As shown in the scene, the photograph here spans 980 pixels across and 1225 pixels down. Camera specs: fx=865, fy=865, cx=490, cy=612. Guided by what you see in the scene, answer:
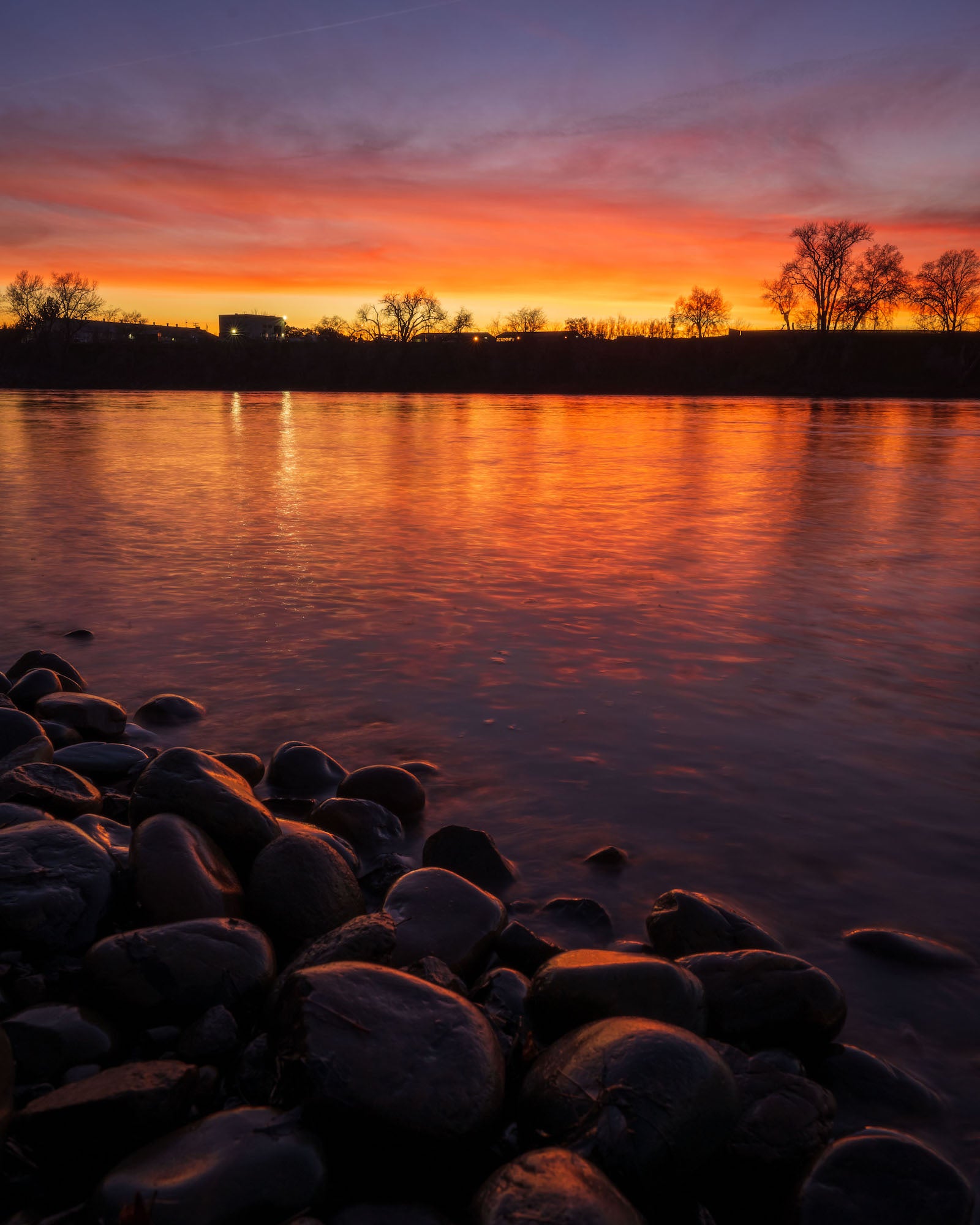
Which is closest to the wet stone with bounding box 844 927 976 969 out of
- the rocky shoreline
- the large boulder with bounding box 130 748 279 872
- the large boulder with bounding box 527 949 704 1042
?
the rocky shoreline

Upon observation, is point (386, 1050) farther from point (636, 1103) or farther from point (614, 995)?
point (614, 995)

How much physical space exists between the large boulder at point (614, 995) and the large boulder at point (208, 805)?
124cm

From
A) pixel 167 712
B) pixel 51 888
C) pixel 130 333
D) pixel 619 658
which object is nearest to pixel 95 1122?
pixel 51 888

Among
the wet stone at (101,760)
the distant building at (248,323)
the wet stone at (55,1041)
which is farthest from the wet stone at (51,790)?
the distant building at (248,323)

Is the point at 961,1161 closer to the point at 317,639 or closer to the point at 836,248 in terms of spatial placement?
the point at 317,639

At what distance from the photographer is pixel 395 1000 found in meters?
2.14

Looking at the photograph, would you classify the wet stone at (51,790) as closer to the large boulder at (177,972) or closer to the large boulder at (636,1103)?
the large boulder at (177,972)

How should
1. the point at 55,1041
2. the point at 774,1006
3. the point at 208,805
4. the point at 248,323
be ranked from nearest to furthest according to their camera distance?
the point at 55,1041 → the point at 774,1006 → the point at 208,805 → the point at 248,323

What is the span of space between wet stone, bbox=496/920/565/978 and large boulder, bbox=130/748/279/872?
95 centimetres

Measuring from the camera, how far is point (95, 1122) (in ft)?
6.31

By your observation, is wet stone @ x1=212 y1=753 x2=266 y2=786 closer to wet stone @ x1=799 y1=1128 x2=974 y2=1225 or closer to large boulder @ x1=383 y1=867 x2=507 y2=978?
large boulder @ x1=383 y1=867 x2=507 y2=978

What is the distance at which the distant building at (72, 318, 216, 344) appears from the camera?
105 meters

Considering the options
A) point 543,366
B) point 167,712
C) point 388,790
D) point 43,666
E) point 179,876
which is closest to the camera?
point 179,876

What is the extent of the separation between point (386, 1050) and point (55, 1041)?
892 millimetres
